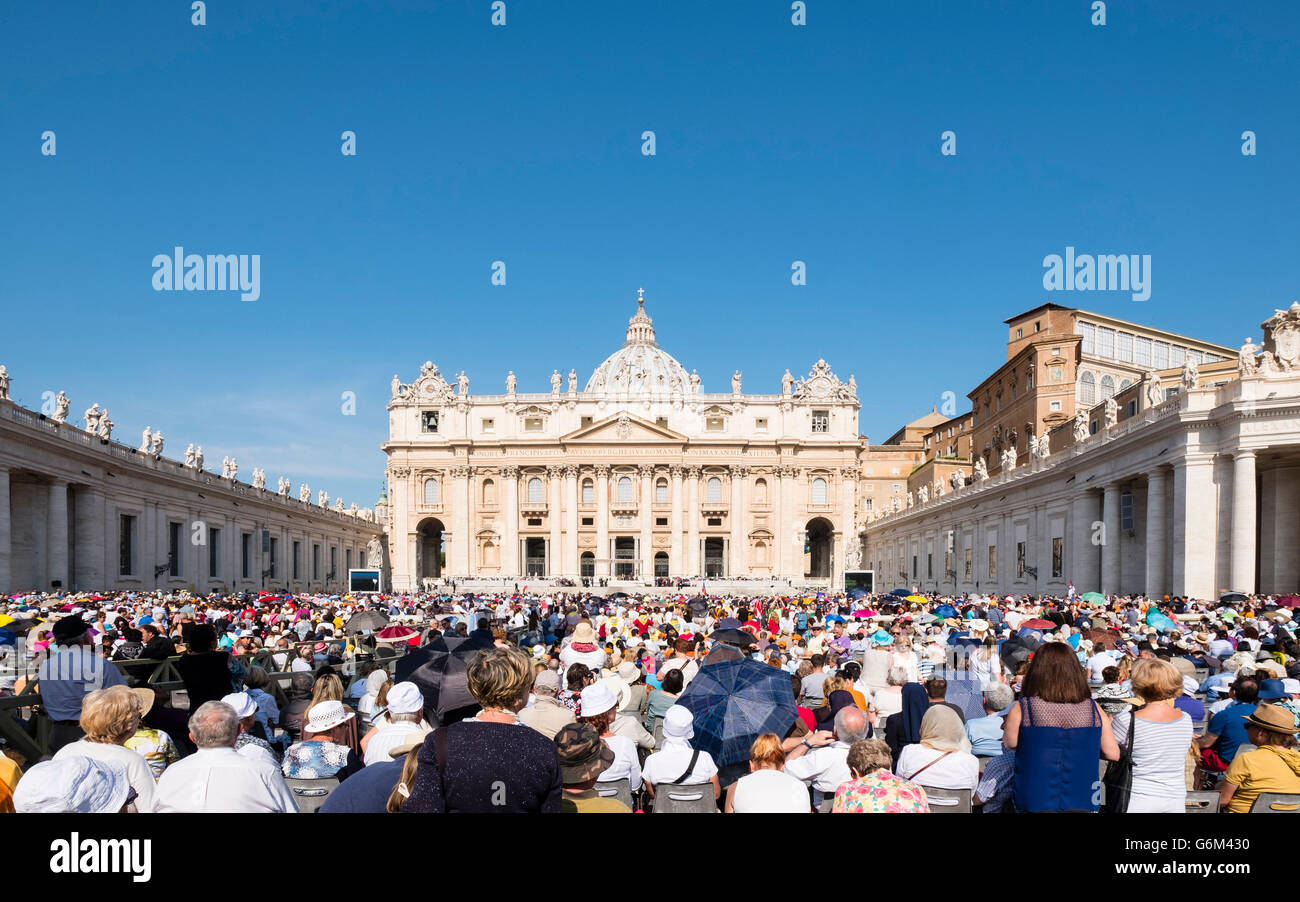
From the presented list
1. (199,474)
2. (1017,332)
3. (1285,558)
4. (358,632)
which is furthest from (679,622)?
(1017,332)

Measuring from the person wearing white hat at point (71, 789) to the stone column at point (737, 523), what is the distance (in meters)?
81.5

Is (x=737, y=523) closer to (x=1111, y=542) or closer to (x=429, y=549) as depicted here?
(x=429, y=549)

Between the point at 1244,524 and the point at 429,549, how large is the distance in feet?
253

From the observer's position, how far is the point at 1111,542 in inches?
1313

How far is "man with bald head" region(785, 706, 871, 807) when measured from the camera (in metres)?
6.43

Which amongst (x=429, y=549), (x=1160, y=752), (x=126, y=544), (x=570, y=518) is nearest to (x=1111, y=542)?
(x=1160, y=752)

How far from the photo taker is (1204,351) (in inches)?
2331

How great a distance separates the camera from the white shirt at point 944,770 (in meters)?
5.55

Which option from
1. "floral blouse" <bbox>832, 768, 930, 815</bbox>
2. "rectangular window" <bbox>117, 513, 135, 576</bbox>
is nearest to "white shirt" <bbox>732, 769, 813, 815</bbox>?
"floral blouse" <bbox>832, 768, 930, 815</bbox>

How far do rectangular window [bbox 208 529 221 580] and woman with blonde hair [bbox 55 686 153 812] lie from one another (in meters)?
52.9

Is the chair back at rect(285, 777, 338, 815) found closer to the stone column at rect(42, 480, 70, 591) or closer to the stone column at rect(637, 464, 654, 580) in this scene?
the stone column at rect(42, 480, 70, 591)

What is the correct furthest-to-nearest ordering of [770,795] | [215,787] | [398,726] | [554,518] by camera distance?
[554,518]
[398,726]
[770,795]
[215,787]

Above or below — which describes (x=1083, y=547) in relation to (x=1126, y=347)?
below
